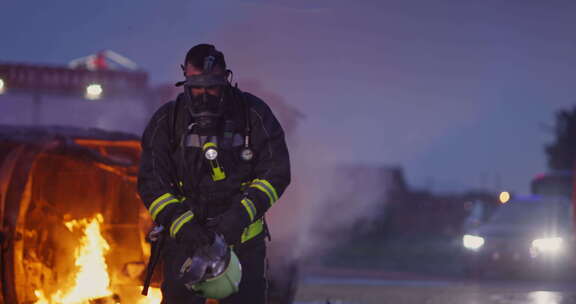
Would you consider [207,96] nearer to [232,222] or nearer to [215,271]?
[232,222]

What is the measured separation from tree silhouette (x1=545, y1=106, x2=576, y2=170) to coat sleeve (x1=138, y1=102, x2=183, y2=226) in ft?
160

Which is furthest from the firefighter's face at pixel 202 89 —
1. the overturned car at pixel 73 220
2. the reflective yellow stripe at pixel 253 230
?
the overturned car at pixel 73 220

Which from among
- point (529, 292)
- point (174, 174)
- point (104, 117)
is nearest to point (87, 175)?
point (174, 174)

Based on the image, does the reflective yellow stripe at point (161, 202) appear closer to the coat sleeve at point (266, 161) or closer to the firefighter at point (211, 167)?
the firefighter at point (211, 167)

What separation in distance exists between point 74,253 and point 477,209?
45.6 ft

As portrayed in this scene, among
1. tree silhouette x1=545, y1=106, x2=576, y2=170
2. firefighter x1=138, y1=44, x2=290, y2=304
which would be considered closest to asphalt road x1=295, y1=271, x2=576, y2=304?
firefighter x1=138, y1=44, x2=290, y2=304

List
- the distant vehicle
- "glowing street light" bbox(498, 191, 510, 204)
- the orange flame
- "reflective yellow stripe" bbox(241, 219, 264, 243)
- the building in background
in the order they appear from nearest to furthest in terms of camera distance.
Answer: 1. "reflective yellow stripe" bbox(241, 219, 264, 243)
2. the orange flame
3. the building in background
4. the distant vehicle
5. "glowing street light" bbox(498, 191, 510, 204)

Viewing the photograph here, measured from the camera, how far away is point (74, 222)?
8062 mm

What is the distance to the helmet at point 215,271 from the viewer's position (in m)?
4.96

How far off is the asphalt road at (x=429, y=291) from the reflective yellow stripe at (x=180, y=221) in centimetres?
753

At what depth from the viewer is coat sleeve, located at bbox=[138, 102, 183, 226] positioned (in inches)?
209

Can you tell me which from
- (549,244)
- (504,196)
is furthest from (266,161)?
(504,196)

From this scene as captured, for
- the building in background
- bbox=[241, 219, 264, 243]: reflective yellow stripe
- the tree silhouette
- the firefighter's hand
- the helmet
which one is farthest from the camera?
the tree silhouette

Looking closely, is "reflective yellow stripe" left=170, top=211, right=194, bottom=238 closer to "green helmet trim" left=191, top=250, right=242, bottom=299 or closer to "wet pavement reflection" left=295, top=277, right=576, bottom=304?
"green helmet trim" left=191, top=250, right=242, bottom=299
